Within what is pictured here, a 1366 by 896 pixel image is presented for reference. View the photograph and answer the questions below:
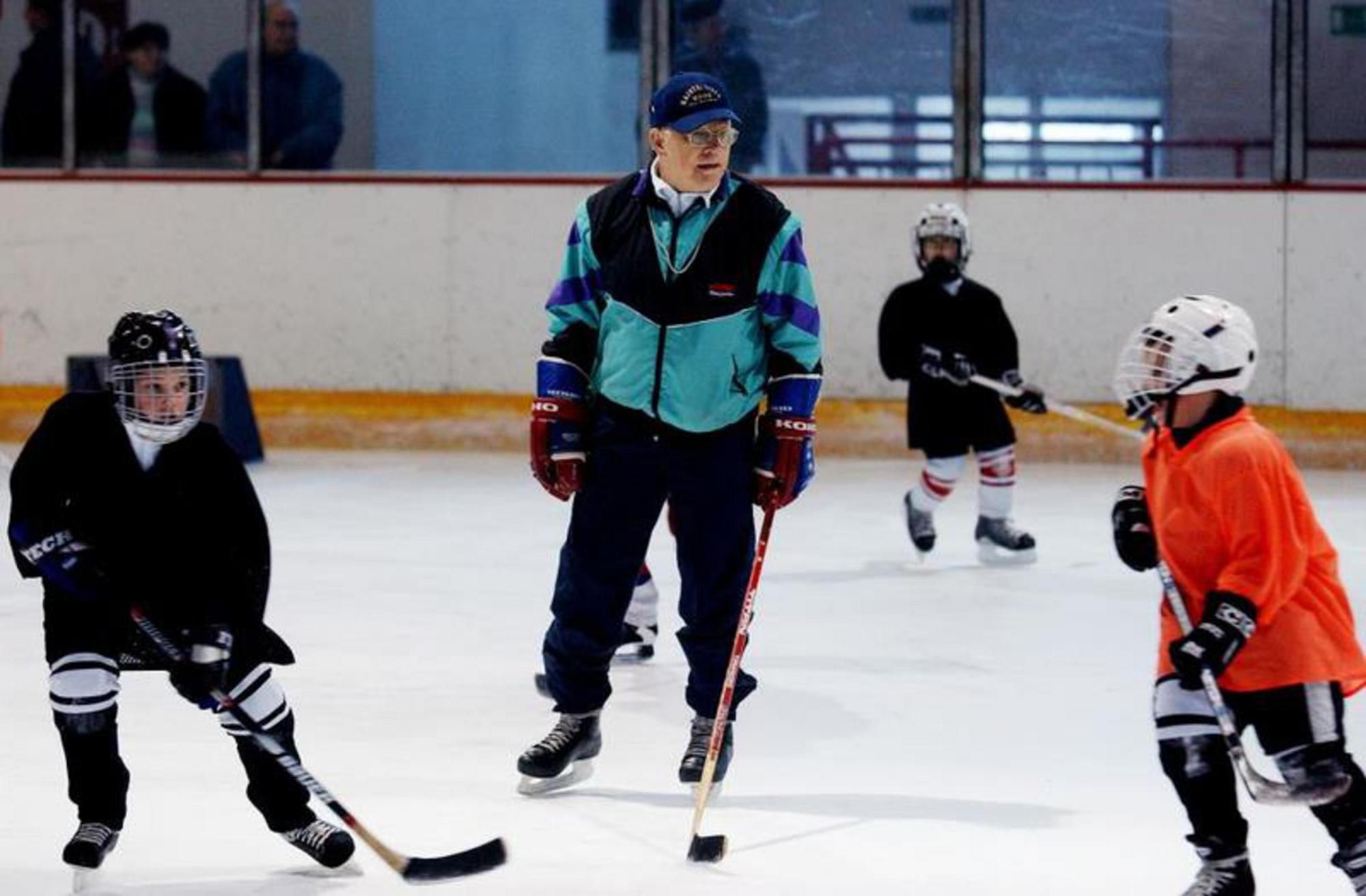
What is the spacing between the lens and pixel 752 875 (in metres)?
3.53

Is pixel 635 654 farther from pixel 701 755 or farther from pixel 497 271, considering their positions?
pixel 497 271

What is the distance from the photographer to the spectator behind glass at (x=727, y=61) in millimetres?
9727

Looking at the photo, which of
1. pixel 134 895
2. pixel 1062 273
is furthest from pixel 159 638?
pixel 1062 273

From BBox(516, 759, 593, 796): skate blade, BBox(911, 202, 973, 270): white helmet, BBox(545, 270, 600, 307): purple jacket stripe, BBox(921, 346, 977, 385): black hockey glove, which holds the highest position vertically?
BBox(911, 202, 973, 270): white helmet

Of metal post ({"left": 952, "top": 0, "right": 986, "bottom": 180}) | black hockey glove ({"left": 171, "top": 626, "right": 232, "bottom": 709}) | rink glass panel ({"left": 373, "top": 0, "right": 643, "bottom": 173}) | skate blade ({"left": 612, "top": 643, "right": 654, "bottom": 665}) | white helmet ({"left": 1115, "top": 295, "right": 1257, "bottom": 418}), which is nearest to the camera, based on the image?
white helmet ({"left": 1115, "top": 295, "right": 1257, "bottom": 418})

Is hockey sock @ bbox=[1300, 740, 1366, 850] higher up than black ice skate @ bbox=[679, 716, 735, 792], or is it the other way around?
hockey sock @ bbox=[1300, 740, 1366, 850]

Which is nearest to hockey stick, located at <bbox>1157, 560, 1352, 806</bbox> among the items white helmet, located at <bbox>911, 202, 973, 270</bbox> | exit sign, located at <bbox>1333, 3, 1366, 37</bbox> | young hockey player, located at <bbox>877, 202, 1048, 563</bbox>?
young hockey player, located at <bbox>877, 202, 1048, 563</bbox>

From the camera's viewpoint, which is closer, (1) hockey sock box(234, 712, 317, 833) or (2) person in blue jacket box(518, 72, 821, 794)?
(1) hockey sock box(234, 712, 317, 833)

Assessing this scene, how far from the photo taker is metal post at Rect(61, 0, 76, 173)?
9.99m

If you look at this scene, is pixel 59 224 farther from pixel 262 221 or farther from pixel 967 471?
pixel 967 471

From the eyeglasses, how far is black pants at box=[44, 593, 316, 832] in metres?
1.10

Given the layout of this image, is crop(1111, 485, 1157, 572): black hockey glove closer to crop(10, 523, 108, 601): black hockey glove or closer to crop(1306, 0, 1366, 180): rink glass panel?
crop(10, 523, 108, 601): black hockey glove

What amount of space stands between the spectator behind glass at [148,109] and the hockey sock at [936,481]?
423 cm

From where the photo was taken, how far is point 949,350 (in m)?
6.86
